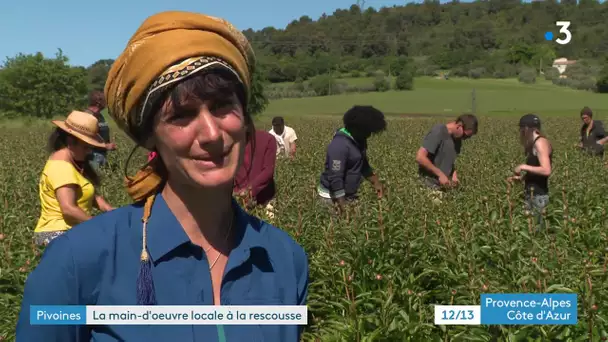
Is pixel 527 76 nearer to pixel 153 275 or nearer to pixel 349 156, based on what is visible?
pixel 349 156

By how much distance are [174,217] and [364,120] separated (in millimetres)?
4795

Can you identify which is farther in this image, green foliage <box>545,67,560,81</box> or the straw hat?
green foliage <box>545,67,560,81</box>

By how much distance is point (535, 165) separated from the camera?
6555 millimetres

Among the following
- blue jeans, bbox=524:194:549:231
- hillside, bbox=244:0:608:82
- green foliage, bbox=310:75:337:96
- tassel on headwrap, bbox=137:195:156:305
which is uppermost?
hillside, bbox=244:0:608:82

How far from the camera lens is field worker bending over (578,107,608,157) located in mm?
11516

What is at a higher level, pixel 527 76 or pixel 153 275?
pixel 527 76

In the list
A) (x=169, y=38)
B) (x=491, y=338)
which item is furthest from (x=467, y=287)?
(x=169, y=38)

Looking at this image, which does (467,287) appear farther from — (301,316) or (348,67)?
(348,67)

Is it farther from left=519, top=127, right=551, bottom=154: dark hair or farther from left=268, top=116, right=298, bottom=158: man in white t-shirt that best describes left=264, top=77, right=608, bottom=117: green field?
left=519, top=127, right=551, bottom=154: dark hair

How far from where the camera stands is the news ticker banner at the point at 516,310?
3.22 m

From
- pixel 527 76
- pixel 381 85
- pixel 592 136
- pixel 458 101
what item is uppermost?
pixel 527 76

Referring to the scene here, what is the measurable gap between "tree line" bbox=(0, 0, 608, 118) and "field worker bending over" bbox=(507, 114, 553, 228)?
37.9m

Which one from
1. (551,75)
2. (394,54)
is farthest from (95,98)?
(394,54)

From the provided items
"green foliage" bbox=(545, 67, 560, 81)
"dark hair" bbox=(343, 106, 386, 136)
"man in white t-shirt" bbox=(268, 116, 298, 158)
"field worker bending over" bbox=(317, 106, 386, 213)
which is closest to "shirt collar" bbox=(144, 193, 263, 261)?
"field worker bending over" bbox=(317, 106, 386, 213)
